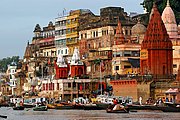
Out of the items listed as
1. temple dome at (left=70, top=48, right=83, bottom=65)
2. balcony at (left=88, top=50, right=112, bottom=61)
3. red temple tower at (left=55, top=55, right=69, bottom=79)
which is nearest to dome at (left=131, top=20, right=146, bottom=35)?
balcony at (left=88, top=50, right=112, bottom=61)

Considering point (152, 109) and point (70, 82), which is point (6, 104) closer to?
point (70, 82)

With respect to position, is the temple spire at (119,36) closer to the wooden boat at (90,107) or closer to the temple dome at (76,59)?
the temple dome at (76,59)

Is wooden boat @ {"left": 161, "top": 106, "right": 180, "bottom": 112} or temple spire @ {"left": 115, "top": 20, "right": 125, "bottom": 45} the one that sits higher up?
temple spire @ {"left": 115, "top": 20, "right": 125, "bottom": 45}

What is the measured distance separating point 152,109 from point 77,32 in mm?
48774

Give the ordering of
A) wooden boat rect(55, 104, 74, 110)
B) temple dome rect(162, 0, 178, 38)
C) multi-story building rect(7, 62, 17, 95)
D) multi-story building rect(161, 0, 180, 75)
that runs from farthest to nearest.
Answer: multi-story building rect(7, 62, 17, 95) < temple dome rect(162, 0, 178, 38) < multi-story building rect(161, 0, 180, 75) < wooden boat rect(55, 104, 74, 110)

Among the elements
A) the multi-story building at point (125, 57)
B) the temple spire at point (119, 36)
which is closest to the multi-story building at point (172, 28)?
the multi-story building at point (125, 57)

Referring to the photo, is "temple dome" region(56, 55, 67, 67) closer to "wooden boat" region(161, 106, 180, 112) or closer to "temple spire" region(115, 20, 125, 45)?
"temple spire" region(115, 20, 125, 45)

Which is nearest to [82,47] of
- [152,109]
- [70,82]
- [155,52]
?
[70,82]

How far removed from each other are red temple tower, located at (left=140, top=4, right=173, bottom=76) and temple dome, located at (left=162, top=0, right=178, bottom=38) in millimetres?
10367

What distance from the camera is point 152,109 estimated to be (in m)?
89.6

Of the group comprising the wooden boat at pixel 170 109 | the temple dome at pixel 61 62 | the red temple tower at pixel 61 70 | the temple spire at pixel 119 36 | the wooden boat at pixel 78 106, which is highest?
the temple spire at pixel 119 36

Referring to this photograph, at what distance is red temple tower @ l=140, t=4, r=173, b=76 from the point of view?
105500 mm

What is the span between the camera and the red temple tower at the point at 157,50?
346ft

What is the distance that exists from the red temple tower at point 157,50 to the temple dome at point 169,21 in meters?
→ 10.4
